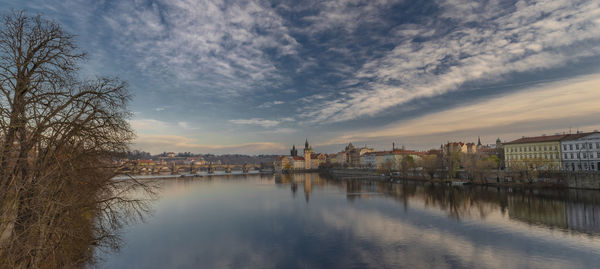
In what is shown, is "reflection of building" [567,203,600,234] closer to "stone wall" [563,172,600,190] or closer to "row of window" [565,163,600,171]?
"stone wall" [563,172,600,190]

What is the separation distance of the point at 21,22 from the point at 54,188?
13.0ft

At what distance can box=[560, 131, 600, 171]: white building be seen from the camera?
141 ft

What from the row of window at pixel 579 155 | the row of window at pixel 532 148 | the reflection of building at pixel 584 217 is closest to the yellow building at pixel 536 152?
the row of window at pixel 532 148

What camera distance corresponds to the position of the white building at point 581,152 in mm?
43125

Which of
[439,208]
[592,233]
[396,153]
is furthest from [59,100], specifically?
[396,153]

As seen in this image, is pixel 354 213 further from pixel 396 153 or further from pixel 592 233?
pixel 396 153

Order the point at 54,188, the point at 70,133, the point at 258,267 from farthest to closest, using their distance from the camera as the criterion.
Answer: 1. the point at 258,267
2. the point at 70,133
3. the point at 54,188

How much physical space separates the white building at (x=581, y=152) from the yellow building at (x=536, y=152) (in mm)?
1491

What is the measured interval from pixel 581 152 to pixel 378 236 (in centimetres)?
4602

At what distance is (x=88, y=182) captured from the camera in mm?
8883

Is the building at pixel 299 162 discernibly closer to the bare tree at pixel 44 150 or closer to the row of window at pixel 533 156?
the row of window at pixel 533 156

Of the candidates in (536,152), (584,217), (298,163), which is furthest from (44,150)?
(298,163)

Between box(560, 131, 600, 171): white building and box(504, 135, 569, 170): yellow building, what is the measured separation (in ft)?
4.89

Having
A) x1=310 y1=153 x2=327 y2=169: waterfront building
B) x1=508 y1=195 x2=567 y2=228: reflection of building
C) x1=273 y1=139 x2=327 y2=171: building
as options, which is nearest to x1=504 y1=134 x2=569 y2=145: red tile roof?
x1=508 y1=195 x2=567 y2=228: reflection of building
